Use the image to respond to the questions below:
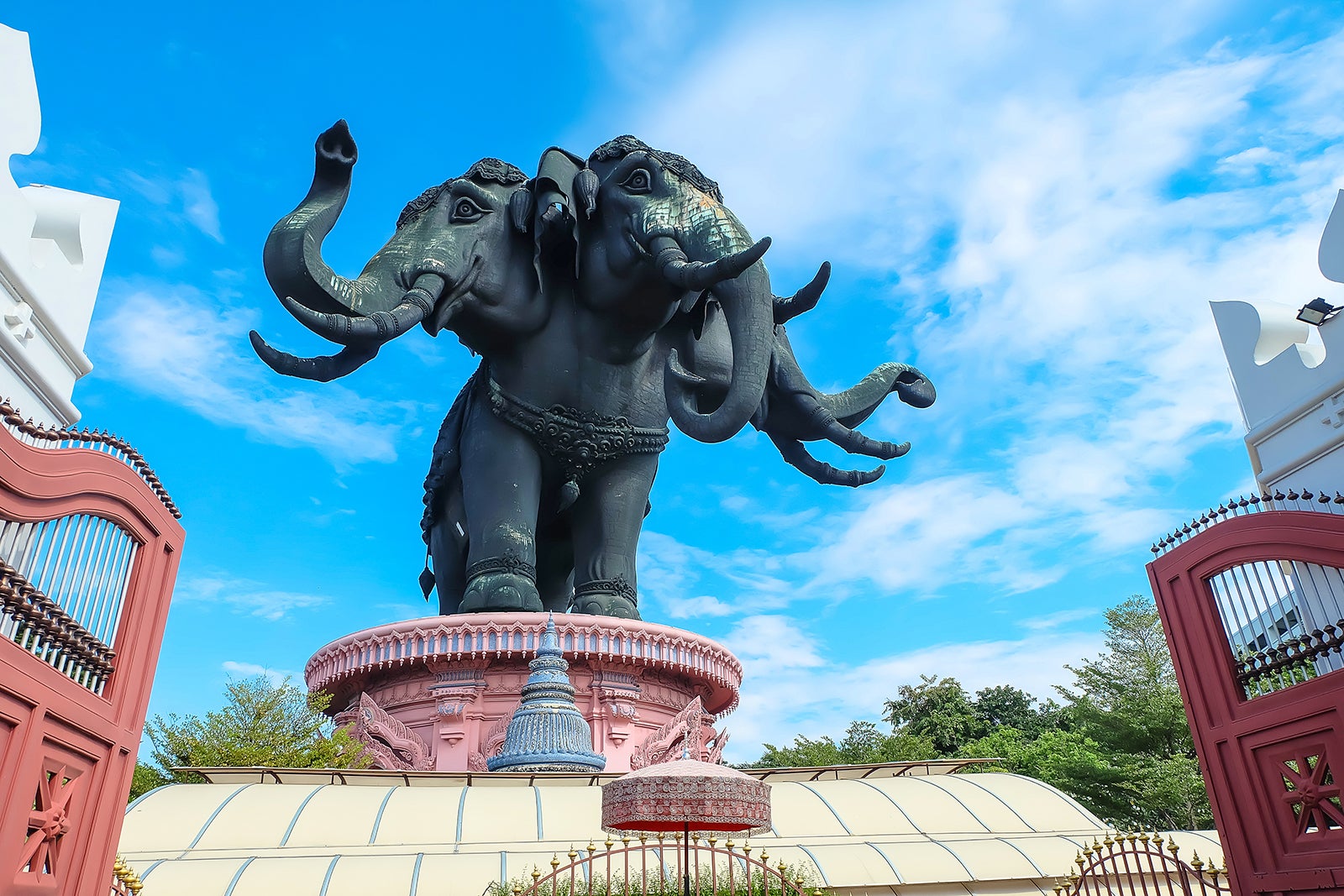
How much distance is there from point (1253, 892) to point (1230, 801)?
19.6 inches

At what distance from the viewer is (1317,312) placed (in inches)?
325

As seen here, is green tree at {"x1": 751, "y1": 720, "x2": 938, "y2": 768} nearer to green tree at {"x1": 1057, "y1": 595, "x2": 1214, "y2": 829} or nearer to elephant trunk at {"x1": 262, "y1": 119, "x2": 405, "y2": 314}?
green tree at {"x1": 1057, "y1": 595, "x2": 1214, "y2": 829}

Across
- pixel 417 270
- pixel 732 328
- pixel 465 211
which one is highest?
pixel 465 211

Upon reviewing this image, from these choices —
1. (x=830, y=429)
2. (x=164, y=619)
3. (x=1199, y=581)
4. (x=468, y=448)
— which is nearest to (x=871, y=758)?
(x=830, y=429)

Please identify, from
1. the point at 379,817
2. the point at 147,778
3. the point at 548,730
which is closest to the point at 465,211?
the point at 548,730

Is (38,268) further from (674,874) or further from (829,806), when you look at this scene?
(829,806)

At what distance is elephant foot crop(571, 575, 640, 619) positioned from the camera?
32.3 ft

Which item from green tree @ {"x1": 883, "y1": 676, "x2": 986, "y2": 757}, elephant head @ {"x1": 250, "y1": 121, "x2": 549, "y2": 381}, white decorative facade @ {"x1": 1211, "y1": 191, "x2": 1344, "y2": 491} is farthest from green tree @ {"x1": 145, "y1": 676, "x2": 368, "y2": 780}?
green tree @ {"x1": 883, "y1": 676, "x2": 986, "y2": 757}

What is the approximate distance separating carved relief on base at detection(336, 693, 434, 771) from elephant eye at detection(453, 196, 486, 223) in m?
4.51

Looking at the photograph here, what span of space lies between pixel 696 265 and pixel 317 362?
3274mm

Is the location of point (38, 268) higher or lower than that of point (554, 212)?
lower

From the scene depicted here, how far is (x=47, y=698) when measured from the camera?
15.2ft

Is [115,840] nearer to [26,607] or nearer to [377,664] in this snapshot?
[26,607]

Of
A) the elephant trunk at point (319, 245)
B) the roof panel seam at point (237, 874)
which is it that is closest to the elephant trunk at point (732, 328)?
the elephant trunk at point (319, 245)
